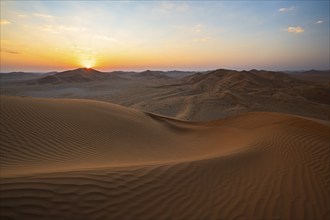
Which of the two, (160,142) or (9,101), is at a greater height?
(9,101)

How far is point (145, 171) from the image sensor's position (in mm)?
3754

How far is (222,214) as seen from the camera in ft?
10.1

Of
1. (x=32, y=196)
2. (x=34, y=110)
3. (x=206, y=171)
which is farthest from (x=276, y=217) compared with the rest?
(x=34, y=110)

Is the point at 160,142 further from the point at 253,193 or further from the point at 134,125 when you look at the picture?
the point at 253,193

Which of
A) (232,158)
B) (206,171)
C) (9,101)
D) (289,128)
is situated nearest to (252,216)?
(206,171)

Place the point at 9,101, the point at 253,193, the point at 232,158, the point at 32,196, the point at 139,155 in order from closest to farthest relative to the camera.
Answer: the point at 32,196 → the point at 253,193 → the point at 232,158 → the point at 139,155 → the point at 9,101

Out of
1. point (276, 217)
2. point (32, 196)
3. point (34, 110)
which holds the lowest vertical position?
point (276, 217)

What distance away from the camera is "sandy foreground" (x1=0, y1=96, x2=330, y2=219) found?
2.73 m

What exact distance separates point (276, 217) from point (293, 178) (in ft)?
4.54

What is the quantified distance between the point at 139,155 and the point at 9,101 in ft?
19.6

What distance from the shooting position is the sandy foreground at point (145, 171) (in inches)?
107

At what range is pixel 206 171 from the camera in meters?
4.20

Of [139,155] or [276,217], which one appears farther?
[139,155]

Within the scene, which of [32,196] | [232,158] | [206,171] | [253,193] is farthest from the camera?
[232,158]
